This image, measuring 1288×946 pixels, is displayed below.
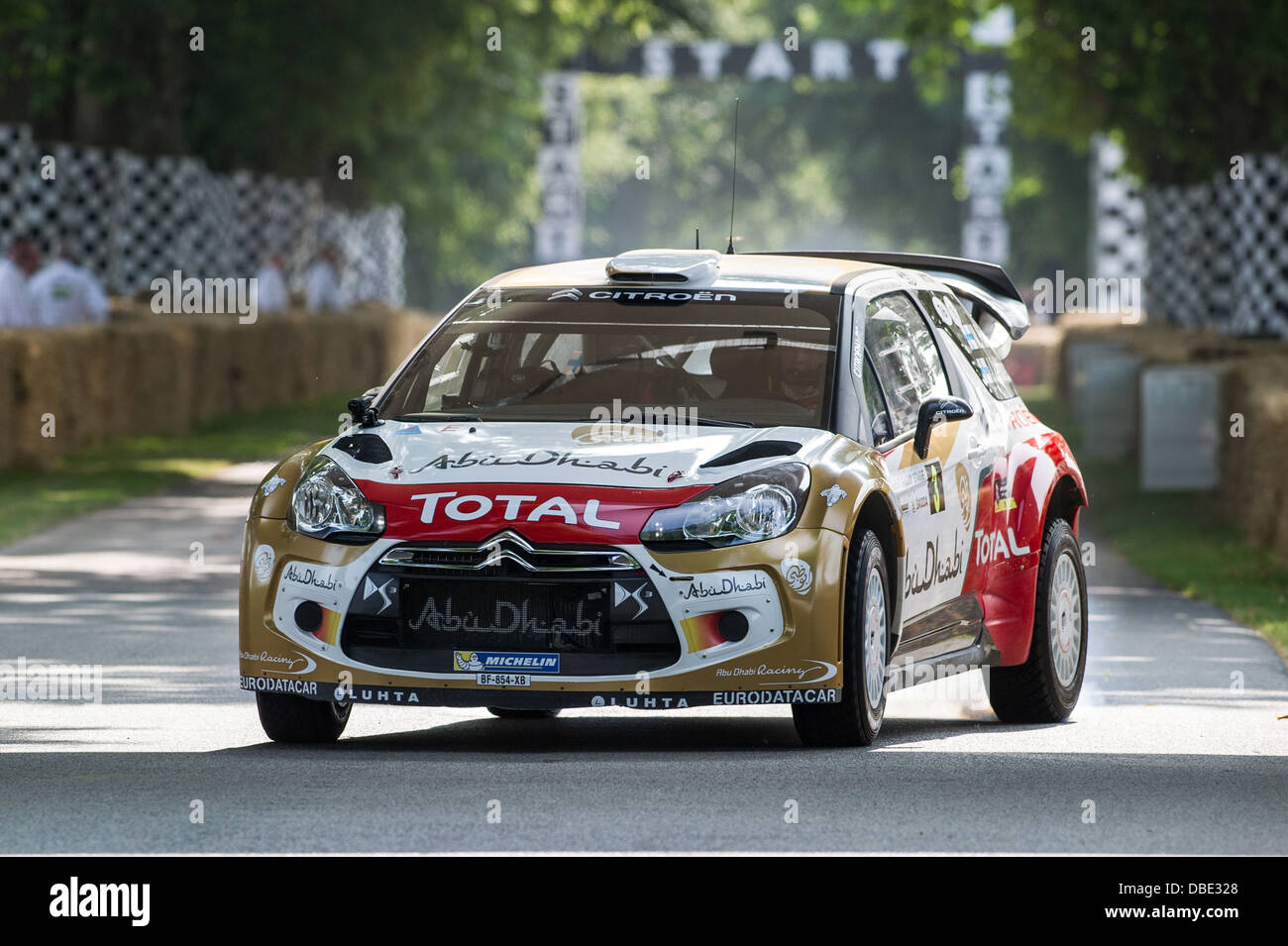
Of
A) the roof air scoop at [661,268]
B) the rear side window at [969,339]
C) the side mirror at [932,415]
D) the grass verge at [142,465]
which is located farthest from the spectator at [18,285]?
the side mirror at [932,415]

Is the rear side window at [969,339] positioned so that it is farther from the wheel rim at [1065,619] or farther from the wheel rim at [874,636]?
the wheel rim at [874,636]

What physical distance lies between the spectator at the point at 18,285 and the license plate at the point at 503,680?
16.3 meters

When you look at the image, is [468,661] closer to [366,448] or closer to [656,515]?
[656,515]

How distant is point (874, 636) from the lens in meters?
8.81

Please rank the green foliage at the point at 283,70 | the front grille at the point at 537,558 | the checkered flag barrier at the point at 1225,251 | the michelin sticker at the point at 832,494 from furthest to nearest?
the green foliage at the point at 283,70 → the checkered flag barrier at the point at 1225,251 → the michelin sticker at the point at 832,494 → the front grille at the point at 537,558

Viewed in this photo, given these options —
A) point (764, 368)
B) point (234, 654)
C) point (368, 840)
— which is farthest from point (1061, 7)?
point (368, 840)

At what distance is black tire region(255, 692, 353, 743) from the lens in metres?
9.01

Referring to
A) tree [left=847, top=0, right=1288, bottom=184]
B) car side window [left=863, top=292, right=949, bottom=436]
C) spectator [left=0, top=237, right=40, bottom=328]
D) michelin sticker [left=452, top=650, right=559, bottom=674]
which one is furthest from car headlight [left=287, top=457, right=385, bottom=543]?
tree [left=847, top=0, right=1288, bottom=184]

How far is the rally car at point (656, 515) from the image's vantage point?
833cm

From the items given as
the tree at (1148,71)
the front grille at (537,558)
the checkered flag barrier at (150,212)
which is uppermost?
the tree at (1148,71)

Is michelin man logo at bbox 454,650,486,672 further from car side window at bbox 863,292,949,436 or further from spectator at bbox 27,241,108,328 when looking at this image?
spectator at bbox 27,241,108,328

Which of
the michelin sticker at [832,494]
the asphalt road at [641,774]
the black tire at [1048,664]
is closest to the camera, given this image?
the asphalt road at [641,774]

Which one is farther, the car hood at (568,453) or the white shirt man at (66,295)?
the white shirt man at (66,295)

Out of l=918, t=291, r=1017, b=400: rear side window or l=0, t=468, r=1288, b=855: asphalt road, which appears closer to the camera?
l=0, t=468, r=1288, b=855: asphalt road
